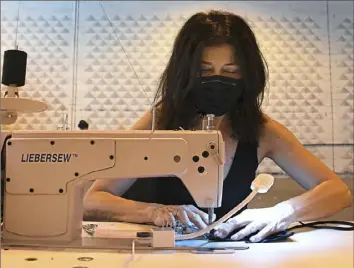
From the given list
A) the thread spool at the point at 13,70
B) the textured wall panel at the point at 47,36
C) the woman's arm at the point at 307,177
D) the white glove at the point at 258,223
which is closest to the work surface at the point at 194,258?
the white glove at the point at 258,223

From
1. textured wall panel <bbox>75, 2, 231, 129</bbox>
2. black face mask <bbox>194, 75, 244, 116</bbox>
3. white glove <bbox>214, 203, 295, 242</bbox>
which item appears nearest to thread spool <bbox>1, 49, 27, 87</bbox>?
black face mask <bbox>194, 75, 244, 116</bbox>

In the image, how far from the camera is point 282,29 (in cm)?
176

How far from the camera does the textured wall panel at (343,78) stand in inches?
68.3

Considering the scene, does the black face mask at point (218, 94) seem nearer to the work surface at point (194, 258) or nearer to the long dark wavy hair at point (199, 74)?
the long dark wavy hair at point (199, 74)

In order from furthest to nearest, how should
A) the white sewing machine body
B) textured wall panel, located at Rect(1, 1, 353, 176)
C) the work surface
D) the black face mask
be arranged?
textured wall panel, located at Rect(1, 1, 353, 176), the black face mask, the white sewing machine body, the work surface

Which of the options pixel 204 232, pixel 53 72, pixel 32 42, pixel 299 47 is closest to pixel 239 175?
pixel 204 232

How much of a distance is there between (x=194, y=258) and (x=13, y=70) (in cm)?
62

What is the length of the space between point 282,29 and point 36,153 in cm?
129

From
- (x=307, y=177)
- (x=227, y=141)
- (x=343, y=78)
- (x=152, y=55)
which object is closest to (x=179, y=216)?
(x=227, y=141)

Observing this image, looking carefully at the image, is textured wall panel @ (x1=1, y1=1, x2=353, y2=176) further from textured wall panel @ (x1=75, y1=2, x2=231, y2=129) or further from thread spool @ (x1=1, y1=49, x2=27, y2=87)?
thread spool @ (x1=1, y1=49, x2=27, y2=87)

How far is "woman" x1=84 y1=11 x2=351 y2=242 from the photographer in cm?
88

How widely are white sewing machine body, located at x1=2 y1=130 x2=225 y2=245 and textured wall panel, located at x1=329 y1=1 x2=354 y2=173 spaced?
44.7 inches

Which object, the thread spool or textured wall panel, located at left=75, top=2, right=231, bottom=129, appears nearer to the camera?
the thread spool

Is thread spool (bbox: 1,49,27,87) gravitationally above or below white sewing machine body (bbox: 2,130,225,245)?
above
